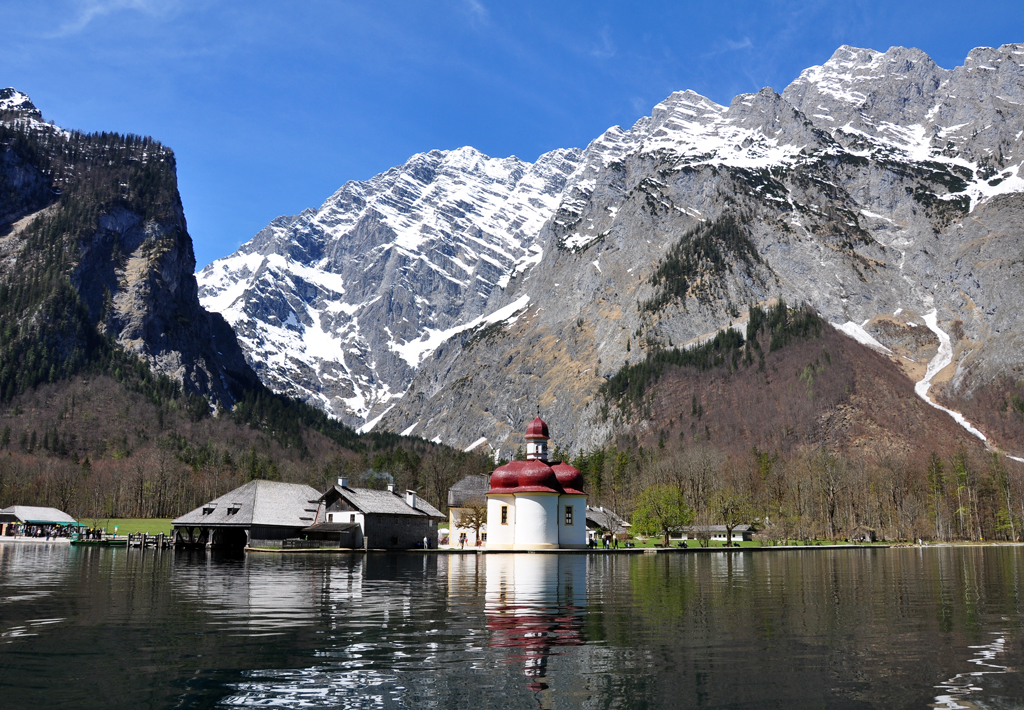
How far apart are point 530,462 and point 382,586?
56.7 m

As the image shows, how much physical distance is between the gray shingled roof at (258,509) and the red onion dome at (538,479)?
2665 centimetres

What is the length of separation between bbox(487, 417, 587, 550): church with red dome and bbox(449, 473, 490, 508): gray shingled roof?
21120 mm

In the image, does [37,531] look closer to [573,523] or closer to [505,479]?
[505,479]

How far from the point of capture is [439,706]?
16.2 m

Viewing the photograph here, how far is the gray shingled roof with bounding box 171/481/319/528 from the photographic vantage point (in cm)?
9519

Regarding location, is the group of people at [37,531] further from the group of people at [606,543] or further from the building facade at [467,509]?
the group of people at [606,543]

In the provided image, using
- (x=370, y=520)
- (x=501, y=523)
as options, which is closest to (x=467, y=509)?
(x=501, y=523)

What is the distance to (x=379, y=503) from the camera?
3907 inches

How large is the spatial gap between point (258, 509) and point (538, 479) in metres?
33.7

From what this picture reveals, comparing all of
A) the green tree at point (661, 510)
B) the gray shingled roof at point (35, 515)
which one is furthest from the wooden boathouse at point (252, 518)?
the green tree at point (661, 510)

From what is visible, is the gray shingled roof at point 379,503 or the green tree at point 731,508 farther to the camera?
the green tree at point 731,508

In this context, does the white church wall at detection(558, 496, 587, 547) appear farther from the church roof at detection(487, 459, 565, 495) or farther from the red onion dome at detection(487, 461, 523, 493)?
the red onion dome at detection(487, 461, 523, 493)

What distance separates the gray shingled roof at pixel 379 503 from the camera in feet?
315

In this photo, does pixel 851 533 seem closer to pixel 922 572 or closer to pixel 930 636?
pixel 922 572
